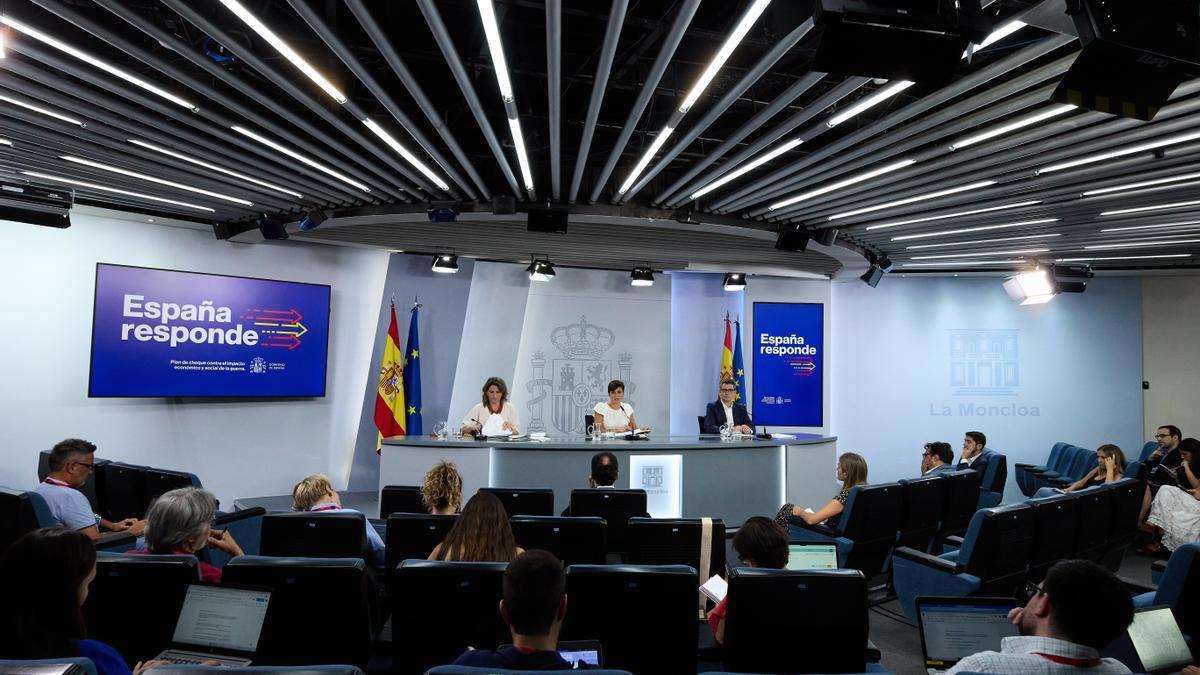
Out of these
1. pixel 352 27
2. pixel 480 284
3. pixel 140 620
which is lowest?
pixel 140 620

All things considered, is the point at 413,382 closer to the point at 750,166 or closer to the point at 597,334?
the point at 597,334

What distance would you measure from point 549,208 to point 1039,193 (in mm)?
4397

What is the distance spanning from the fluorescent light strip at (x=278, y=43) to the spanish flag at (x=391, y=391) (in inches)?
213

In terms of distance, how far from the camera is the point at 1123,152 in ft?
15.8

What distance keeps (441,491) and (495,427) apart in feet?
11.0

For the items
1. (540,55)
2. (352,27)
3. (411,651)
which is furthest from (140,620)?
(540,55)

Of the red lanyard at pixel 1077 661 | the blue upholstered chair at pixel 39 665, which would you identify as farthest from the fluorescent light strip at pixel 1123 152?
the blue upholstered chair at pixel 39 665

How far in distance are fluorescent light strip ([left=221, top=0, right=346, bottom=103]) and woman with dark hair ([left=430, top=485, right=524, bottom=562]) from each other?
2.43 meters

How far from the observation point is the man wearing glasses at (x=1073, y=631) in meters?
1.85

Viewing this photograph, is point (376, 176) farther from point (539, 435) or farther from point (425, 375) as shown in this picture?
point (425, 375)

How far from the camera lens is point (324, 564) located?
269 cm

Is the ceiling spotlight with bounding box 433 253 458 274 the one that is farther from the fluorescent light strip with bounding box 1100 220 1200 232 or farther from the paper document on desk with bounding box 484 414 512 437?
the fluorescent light strip with bounding box 1100 220 1200 232

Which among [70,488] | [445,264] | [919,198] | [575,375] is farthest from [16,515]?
[575,375]

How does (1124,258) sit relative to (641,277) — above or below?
above
